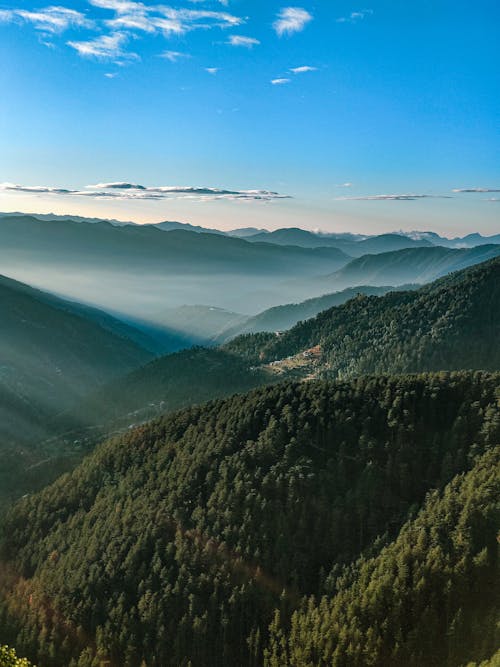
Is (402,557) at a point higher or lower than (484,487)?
lower

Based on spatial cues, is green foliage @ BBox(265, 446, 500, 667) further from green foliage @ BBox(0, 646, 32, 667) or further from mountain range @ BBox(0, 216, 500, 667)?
green foliage @ BBox(0, 646, 32, 667)

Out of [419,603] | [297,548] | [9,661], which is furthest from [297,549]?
[9,661]

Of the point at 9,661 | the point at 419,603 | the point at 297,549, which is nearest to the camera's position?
the point at 9,661

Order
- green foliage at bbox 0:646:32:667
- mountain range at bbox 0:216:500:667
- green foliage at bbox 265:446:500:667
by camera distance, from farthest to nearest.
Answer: mountain range at bbox 0:216:500:667 < green foliage at bbox 265:446:500:667 < green foliage at bbox 0:646:32:667

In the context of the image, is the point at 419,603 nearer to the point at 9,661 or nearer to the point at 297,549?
the point at 297,549

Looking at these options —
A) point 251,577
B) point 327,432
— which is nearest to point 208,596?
point 251,577

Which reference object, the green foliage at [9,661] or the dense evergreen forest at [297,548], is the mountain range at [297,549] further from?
the green foliage at [9,661]

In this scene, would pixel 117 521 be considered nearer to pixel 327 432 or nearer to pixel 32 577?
pixel 32 577

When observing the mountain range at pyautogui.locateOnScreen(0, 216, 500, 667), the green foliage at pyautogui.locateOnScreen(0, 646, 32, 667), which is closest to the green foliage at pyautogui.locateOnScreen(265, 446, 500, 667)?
the mountain range at pyautogui.locateOnScreen(0, 216, 500, 667)
